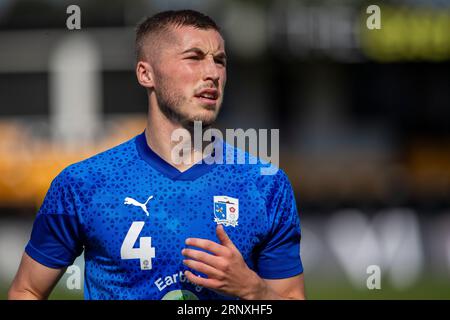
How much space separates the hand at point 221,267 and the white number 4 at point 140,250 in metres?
0.31

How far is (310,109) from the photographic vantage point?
79.3 ft

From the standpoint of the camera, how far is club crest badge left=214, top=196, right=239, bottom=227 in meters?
4.20

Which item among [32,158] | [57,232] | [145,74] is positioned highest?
[145,74]

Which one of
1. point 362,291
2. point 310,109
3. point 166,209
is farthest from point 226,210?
point 310,109

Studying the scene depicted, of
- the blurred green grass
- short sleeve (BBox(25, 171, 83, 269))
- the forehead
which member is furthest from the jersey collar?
the blurred green grass

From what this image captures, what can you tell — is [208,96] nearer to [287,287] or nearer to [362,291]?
[287,287]

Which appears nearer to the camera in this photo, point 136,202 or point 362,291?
point 136,202

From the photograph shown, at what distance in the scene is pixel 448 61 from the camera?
2191cm

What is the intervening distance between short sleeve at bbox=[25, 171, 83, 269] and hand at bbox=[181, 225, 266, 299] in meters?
0.65

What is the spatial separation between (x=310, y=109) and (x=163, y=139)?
65.6ft

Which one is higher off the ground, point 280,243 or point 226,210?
point 226,210

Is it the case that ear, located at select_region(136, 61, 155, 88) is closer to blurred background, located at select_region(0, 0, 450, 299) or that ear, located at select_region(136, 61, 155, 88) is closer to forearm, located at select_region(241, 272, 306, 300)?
forearm, located at select_region(241, 272, 306, 300)

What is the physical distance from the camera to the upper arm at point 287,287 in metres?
4.28
